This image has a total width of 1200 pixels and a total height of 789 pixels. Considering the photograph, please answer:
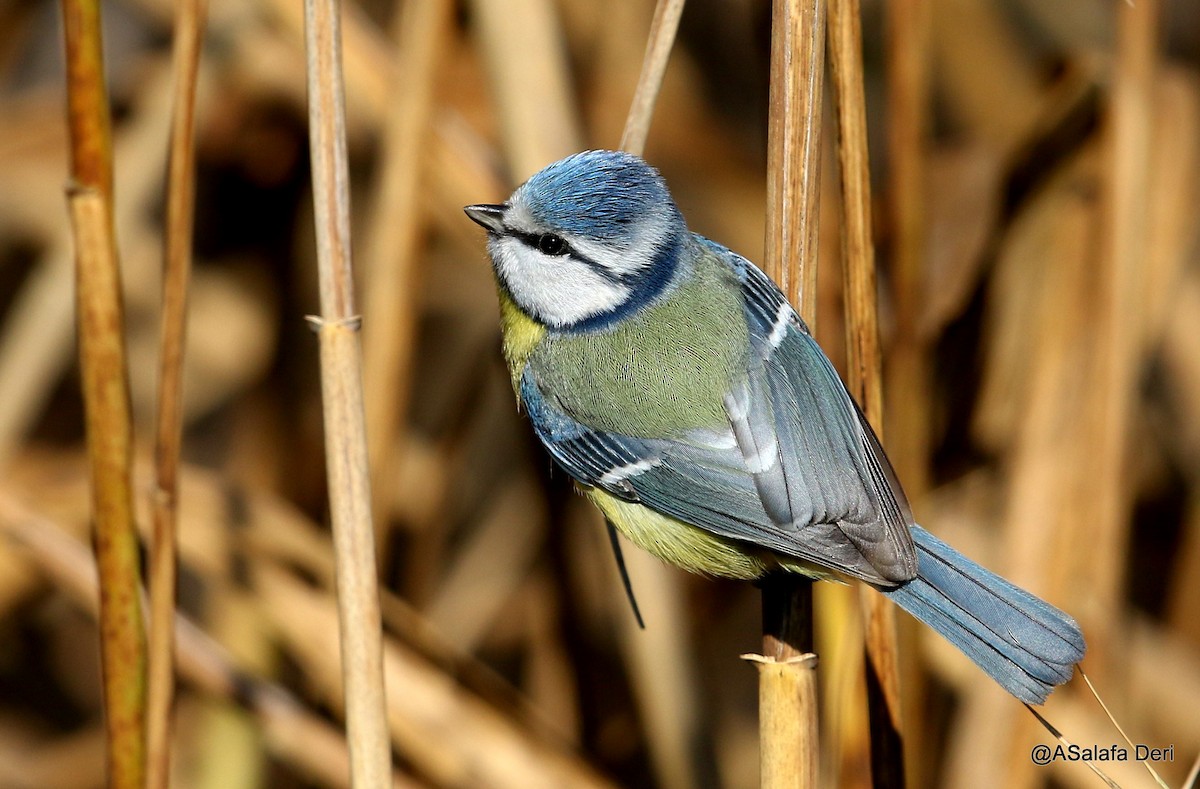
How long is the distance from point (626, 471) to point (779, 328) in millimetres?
203

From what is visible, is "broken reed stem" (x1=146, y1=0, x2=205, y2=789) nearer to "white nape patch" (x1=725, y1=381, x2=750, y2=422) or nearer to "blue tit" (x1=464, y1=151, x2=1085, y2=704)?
"blue tit" (x1=464, y1=151, x2=1085, y2=704)

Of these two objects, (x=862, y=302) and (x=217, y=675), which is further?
(x=217, y=675)

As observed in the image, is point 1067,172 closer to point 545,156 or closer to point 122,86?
point 545,156

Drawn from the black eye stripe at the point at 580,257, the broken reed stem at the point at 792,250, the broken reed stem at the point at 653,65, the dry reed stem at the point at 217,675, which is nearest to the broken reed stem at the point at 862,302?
the broken reed stem at the point at 792,250

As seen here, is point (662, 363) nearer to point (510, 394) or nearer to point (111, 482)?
point (111, 482)

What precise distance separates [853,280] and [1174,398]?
4.16 ft

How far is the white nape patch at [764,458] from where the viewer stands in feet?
3.20

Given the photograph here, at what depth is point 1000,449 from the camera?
166cm

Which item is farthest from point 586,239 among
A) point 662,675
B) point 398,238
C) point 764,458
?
point 662,675

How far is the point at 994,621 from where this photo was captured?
93 centimetres

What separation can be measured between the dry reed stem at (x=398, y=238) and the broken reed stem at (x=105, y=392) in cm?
40

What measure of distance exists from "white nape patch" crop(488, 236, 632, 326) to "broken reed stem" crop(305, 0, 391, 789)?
293 mm

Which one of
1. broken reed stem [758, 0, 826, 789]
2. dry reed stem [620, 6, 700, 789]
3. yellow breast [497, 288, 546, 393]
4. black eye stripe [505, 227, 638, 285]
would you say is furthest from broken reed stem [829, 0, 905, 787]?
dry reed stem [620, 6, 700, 789]

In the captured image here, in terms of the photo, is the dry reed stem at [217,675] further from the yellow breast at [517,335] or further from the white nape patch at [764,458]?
the white nape patch at [764,458]
